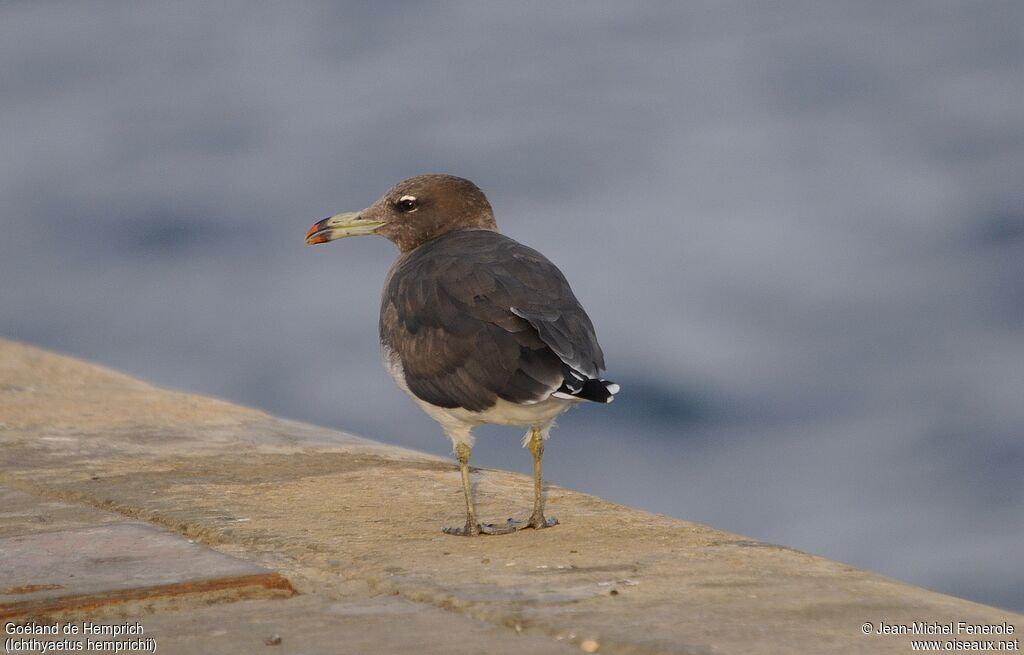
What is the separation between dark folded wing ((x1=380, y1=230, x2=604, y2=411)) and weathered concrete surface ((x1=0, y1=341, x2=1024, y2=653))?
55cm

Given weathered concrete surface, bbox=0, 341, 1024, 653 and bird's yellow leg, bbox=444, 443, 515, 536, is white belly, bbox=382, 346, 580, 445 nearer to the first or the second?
bird's yellow leg, bbox=444, 443, 515, 536

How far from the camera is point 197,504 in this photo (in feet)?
17.5

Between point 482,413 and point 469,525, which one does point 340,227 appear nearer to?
point 482,413

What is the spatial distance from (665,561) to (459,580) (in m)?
0.71

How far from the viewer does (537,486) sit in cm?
539

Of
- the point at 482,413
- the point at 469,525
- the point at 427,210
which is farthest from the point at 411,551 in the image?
the point at 427,210

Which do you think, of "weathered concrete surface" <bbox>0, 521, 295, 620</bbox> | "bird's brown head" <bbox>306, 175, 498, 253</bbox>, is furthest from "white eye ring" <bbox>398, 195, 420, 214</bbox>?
"weathered concrete surface" <bbox>0, 521, 295, 620</bbox>

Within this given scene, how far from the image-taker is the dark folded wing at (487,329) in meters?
5.10

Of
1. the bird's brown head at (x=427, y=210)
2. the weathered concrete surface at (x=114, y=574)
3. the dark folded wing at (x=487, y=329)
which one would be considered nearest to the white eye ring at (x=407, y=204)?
the bird's brown head at (x=427, y=210)

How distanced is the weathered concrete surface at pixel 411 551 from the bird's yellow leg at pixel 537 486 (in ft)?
0.46

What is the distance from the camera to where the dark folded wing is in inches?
201

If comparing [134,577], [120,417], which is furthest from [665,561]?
[120,417]

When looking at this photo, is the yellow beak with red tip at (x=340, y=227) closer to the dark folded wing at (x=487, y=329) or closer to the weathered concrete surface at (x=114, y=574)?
the dark folded wing at (x=487, y=329)

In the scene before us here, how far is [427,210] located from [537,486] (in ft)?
6.03
